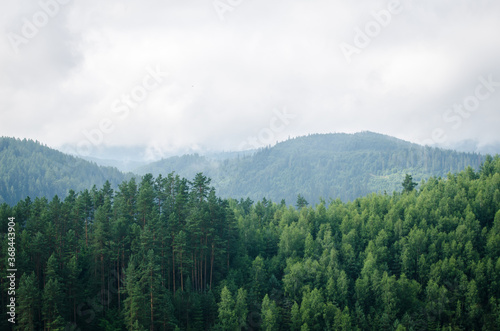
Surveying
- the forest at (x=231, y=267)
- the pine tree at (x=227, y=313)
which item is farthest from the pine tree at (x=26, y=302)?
the pine tree at (x=227, y=313)

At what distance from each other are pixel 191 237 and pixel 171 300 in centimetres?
1292

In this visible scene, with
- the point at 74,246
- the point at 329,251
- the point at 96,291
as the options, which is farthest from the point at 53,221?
the point at 329,251

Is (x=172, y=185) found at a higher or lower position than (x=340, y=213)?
higher

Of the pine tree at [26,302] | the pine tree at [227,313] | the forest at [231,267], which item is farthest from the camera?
the pine tree at [227,313]

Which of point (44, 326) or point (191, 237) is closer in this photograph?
point (44, 326)

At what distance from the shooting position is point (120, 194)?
262 ft

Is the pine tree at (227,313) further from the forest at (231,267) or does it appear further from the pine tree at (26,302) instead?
the pine tree at (26,302)

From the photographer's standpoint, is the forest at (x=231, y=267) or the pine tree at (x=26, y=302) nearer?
the pine tree at (x=26, y=302)

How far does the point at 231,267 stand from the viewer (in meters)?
84.0

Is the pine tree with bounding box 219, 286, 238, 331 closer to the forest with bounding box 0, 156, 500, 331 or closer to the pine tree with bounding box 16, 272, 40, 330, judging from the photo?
the forest with bounding box 0, 156, 500, 331

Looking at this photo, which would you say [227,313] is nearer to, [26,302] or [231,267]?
[231,267]

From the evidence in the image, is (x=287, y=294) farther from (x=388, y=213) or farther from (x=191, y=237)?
(x=388, y=213)

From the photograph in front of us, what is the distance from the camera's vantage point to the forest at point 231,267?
6278 cm

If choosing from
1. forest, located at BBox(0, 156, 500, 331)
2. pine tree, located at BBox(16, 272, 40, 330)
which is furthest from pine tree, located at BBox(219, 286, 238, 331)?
pine tree, located at BBox(16, 272, 40, 330)
